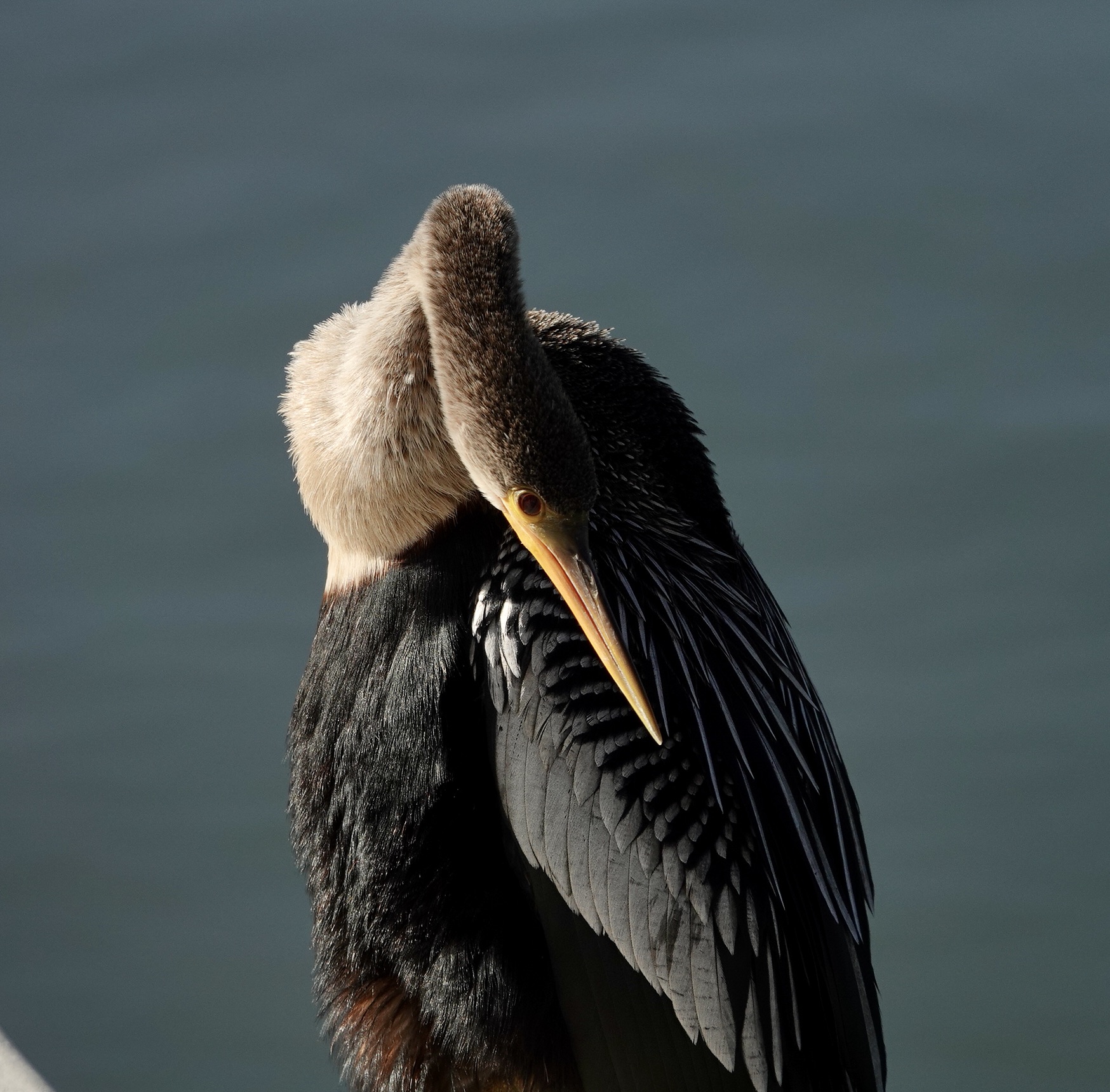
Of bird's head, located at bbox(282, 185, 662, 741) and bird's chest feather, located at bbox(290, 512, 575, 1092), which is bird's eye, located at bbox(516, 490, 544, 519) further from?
bird's chest feather, located at bbox(290, 512, 575, 1092)

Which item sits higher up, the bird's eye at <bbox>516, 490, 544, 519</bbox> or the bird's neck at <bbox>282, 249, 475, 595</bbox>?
the bird's neck at <bbox>282, 249, 475, 595</bbox>

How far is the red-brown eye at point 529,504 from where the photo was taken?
1424mm

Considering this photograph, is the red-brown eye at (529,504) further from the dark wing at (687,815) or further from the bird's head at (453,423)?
the dark wing at (687,815)

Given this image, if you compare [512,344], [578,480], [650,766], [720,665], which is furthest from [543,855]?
[512,344]

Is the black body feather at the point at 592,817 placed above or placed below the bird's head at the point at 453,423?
below

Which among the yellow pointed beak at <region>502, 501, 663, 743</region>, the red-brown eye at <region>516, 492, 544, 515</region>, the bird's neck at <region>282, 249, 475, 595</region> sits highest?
the bird's neck at <region>282, 249, 475, 595</region>

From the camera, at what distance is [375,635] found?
163 centimetres

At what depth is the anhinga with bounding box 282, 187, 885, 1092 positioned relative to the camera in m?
1.44

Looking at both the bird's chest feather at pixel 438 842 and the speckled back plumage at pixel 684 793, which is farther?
the bird's chest feather at pixel 438 842

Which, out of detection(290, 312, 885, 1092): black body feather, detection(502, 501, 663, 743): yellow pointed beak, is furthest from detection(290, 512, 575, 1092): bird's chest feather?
detection(502, 501, 663, 743): yellow pointed beak

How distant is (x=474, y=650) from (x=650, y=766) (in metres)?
0.23

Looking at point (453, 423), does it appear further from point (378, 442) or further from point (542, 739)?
point (542, 739)

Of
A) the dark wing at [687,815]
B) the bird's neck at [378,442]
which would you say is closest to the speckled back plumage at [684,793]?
the dark wing at [687,815]

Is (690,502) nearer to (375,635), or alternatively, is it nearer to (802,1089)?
(375,635)
